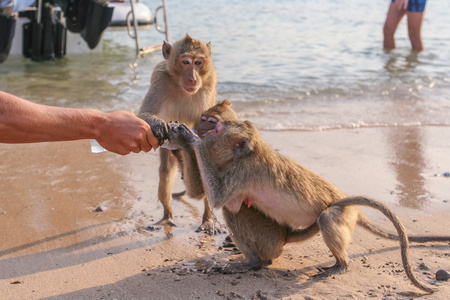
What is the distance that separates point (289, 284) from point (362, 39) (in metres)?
13.2

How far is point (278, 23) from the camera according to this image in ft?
61.9

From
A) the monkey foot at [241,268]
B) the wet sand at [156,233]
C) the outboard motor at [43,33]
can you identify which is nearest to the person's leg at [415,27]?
the wet sand at [156,233]

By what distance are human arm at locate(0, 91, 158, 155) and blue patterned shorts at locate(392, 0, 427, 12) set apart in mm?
10500

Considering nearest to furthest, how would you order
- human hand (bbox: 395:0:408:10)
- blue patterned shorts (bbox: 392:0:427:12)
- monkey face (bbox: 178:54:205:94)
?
monkey face (bbox: 178:54:205:94)
blue patterned shorts (bbox: 392:0:427:12)
human hand (bbox: 395:0:408:10)

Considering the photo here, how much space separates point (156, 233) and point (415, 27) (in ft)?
34.9

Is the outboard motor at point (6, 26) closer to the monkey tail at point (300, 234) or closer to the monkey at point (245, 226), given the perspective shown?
the monkey at point (245, 226)

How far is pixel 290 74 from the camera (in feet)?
38.6

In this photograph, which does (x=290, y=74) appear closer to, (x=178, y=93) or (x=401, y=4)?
(x=401, y=4)

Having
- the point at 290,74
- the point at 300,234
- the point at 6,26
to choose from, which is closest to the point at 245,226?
the point at 300,234

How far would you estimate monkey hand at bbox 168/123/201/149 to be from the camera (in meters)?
4.00

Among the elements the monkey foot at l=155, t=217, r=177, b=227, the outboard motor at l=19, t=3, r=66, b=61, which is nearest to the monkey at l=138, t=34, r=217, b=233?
the monkey foot at l=155, t=217, r=177, b=227

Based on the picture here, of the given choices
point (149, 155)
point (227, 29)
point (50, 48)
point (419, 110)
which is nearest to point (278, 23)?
point (227, 29)

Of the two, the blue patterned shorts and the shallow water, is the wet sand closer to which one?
the shallow water

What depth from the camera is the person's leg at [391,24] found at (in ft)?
43.9
